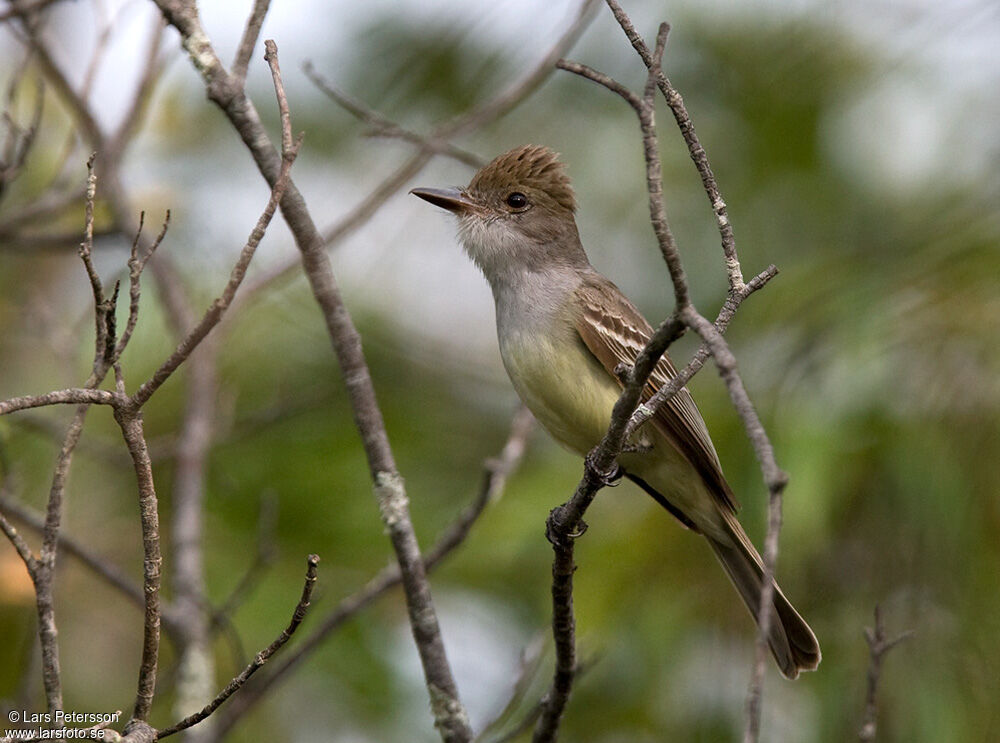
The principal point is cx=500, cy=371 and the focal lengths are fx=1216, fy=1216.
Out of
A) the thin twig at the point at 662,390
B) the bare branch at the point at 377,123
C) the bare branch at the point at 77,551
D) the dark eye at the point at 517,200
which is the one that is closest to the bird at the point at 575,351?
the dark eye at the point at 517,200

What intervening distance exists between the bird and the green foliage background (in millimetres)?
342

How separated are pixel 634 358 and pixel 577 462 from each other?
242 centimetres

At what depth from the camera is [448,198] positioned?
4.95 m

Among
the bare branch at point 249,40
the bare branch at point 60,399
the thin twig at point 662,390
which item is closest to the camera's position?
the thin twig at point 662,390

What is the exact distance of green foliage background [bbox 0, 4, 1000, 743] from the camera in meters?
4.72

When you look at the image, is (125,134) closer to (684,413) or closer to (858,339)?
(684,413)

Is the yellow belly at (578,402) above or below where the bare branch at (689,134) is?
above

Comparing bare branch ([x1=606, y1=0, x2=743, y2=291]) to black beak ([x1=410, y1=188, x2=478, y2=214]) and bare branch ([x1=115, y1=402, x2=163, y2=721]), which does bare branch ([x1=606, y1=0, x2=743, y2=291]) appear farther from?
black beak ([x1=410, y1=188, x2=478, y2=214])

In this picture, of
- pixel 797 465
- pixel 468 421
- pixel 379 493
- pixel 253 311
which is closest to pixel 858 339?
pixel 797 465

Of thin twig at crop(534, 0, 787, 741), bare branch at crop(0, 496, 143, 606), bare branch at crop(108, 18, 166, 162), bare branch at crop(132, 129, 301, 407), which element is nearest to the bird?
thin twig at crop(534, 0, 787, 741)

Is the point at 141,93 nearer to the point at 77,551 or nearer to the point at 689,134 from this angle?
the point at 77,551

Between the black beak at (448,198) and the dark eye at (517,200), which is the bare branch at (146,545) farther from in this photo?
the dark eye at (517,200)

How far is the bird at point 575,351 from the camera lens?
428 cm

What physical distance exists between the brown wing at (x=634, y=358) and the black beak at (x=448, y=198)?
0.66 meters
